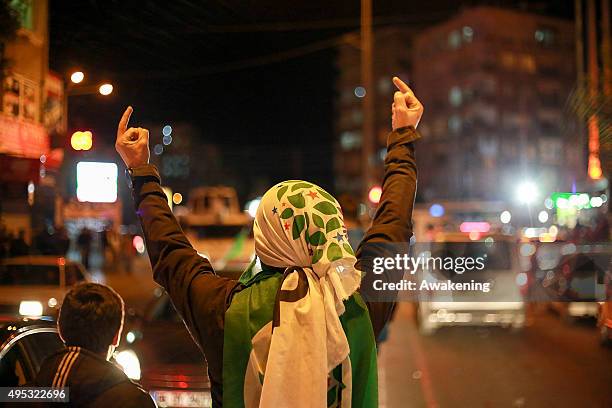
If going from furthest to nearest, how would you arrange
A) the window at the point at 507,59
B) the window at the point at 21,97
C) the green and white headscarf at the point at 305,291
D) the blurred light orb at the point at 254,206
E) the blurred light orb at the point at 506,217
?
the window at the point at 507,59, the blurred light orb at the point at 506,217, the window at the point at 21,97, the blurred light orb at the point at 254,206, the green and white headscarf at the point at 305,291

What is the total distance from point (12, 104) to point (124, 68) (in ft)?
3.31

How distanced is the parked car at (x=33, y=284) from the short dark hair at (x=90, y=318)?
13.0 ft

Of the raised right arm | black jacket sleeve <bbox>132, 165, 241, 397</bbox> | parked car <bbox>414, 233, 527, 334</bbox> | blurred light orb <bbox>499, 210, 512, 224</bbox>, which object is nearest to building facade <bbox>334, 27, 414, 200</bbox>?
blurred light orb <bbox>499, 210, 512, 224</bbox>

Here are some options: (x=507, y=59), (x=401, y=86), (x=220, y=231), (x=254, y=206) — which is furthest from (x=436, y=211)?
(x=401, y=86)

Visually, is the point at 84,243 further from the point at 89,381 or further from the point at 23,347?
the point at 89,381

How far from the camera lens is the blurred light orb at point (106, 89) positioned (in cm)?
593

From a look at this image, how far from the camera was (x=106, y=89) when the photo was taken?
6.04 m

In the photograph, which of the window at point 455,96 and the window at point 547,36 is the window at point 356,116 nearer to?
the window at point 455,96

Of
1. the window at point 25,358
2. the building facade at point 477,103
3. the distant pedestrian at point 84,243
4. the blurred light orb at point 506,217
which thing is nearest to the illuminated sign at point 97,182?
the window at point 25,358

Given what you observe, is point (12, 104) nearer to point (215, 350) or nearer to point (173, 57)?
point (173, 57)

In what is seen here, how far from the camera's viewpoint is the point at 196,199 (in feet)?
80.3

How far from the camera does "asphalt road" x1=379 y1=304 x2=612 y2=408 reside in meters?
8.02

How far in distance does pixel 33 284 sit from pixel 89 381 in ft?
20.7

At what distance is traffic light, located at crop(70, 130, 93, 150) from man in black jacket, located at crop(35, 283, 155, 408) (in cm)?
325
